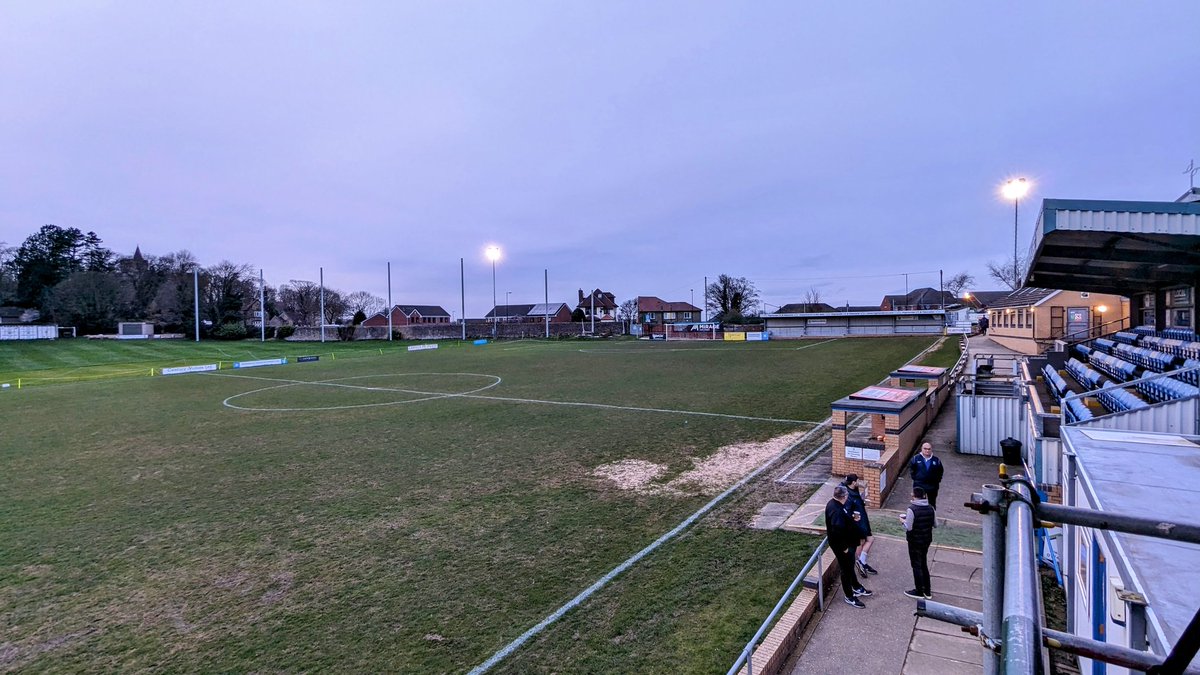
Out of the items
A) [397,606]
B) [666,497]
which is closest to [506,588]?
[397,606]

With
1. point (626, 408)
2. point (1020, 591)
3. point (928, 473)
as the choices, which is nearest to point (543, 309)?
point (626, 408)

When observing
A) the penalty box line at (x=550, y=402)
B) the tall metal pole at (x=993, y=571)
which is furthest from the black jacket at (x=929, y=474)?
the penalty box line at (x=550, y=402)

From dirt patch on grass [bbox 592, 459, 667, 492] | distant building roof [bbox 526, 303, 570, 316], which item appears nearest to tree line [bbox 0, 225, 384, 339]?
distant building roof [bbox 526, 303, 570, 316]

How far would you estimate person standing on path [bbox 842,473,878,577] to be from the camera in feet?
22.3

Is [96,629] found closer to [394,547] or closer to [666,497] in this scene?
[394,547]

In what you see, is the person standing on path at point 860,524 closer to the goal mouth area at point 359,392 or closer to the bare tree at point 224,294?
the goal mouth area at point 359,392

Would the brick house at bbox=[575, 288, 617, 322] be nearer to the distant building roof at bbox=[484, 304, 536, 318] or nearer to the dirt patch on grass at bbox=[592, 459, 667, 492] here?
the distant building roof at bbox=[484, 304, 536, 318]

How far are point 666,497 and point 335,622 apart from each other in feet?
19.4

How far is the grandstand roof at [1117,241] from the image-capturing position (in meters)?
8.44

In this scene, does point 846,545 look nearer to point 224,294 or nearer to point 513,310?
point 224,294

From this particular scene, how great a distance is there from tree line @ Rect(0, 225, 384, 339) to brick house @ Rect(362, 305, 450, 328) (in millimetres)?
17780

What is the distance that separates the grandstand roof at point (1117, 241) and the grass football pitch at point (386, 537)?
21.0 ft

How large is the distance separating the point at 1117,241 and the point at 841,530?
9763mm

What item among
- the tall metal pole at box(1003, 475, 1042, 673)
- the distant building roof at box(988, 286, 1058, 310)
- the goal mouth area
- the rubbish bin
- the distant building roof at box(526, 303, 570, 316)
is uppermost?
the distant building roof at box(526, 303, 570, 316)
